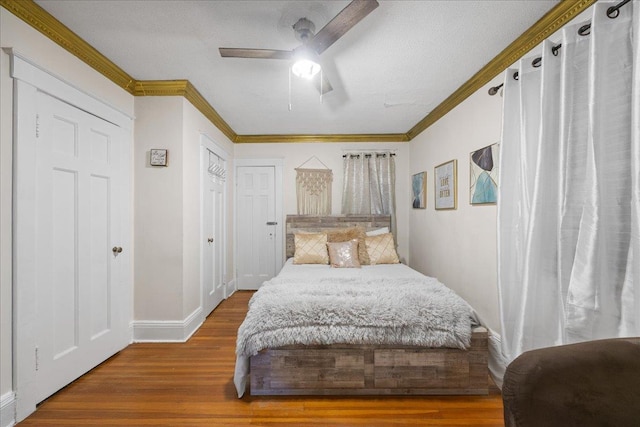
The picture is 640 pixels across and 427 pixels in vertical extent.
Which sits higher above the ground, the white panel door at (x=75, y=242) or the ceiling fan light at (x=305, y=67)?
the ceiling fan light at (x=305, y=67)

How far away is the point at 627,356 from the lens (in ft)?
2.31

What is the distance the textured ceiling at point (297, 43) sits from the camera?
1.61 meters

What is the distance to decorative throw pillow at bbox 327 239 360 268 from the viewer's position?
3238 millimetres

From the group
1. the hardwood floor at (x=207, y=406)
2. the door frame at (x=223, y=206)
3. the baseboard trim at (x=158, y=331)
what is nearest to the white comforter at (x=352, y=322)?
the hardwood floor at (x=207, y=406)

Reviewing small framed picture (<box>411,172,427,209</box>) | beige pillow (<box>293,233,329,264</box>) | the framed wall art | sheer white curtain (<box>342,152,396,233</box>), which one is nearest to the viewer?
the framed wall art

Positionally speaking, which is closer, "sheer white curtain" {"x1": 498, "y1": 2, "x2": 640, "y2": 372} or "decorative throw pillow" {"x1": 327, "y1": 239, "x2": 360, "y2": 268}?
"sheer white curtain" {"x1": 498, "y1": 2, "x2": 640, "y2": 372}

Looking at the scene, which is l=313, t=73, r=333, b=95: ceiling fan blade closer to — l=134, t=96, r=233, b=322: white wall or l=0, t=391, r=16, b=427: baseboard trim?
l=134, t=96, r=233, b=322: white wall

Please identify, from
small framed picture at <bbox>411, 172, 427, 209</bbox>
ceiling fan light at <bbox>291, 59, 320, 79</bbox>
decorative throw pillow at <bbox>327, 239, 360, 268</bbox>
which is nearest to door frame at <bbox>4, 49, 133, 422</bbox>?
ceiling fan light at <bbox>291, 59, 320, 79</bbox>

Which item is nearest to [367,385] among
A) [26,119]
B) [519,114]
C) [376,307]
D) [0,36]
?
[376,307]

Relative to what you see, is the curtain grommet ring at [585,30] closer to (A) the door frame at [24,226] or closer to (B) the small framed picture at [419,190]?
(B) the small framed picture at [419,190]

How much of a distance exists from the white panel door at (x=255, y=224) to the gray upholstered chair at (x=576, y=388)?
377 cm

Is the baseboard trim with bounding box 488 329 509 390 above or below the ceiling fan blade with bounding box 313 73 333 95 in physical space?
below

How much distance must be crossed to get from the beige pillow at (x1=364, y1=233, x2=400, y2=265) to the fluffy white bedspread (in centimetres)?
148

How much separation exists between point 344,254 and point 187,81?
2.37m
